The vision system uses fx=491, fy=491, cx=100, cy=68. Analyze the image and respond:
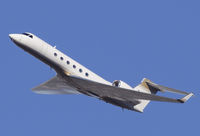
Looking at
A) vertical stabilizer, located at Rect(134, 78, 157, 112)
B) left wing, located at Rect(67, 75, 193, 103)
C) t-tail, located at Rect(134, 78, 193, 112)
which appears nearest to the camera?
left wing, located at Rect(67, 75, 193, 103)

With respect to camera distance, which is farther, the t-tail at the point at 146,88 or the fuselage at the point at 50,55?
the t-tail at the point at 146,88

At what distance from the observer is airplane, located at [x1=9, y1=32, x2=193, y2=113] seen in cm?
3756

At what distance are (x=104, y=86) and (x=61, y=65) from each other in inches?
148

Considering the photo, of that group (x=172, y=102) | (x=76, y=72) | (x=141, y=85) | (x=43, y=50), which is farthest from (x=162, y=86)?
(x=43, y=50)

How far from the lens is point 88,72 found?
131ft

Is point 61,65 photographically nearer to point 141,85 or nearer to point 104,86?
point 104,86

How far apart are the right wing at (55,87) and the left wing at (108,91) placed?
1630mm

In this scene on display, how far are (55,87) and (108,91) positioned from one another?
19.6 feet

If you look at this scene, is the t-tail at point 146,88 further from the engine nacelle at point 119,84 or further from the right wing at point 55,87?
the right wing at point 55,87

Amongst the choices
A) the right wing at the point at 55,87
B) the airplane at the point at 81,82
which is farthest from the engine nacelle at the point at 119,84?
the right wing at the point at 55,87

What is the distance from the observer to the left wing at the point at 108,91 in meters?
38.1

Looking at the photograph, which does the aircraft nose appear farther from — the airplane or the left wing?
the left wing

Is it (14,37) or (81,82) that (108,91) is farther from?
(14,37)

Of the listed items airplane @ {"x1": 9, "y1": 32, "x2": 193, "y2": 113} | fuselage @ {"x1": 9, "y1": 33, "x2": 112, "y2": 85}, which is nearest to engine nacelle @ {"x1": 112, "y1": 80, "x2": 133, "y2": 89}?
airplane @ {"x1": 9, "y1": 32, "x2": 193, "y2": 113}
